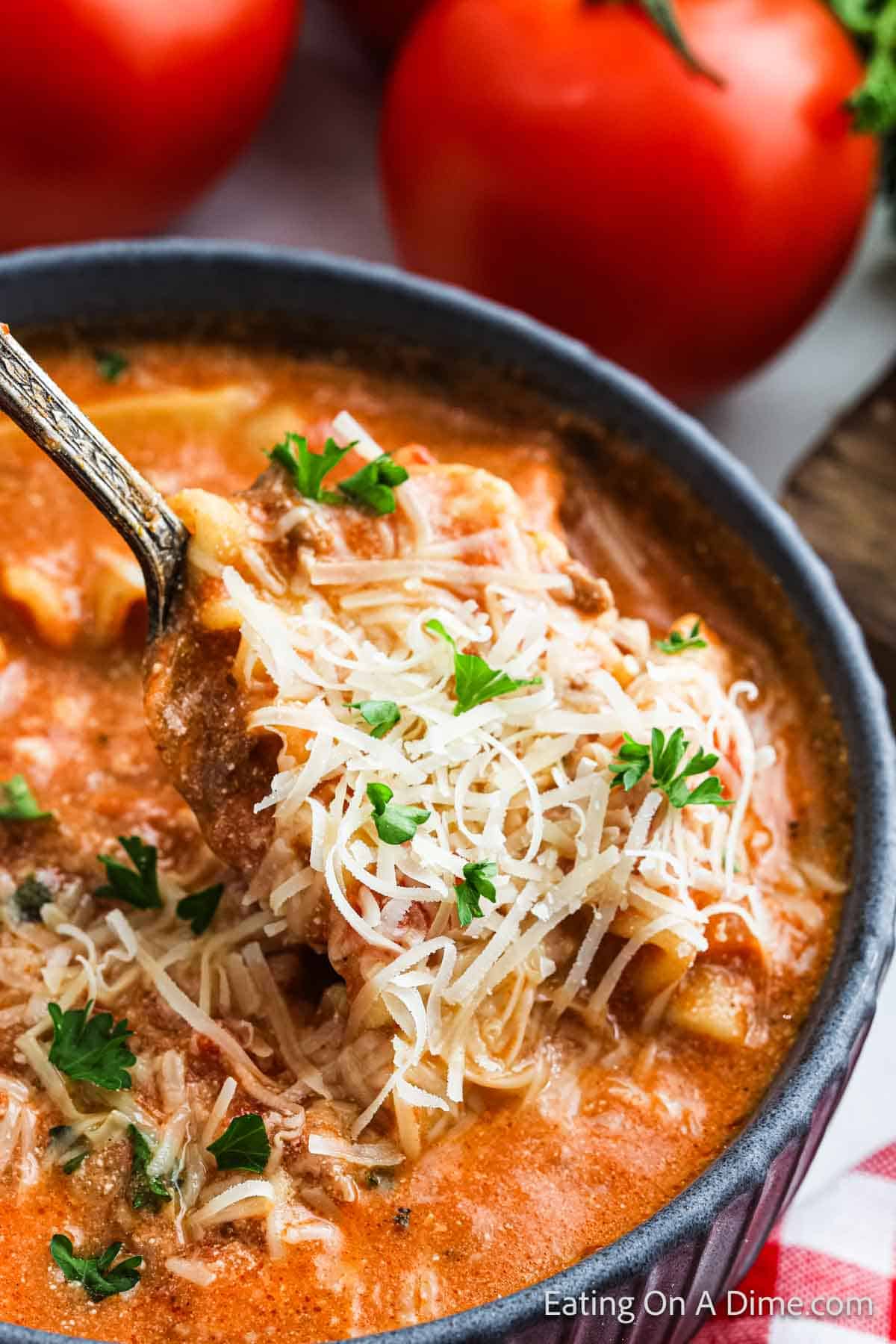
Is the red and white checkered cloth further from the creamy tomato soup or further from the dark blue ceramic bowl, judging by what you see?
the creamy tomato soup

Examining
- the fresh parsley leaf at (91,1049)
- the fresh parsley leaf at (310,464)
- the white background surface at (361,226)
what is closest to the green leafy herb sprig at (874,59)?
the white background surface at (361,226)

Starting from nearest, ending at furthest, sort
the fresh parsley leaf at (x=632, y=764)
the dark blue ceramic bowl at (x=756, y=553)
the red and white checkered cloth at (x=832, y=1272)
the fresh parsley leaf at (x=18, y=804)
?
the dark blue ceramic bowl at (x=756, y=553)
the fresh parsley leaf at (x=632, y=764)
the fresh parsley leaf at (x=18, y=804)
the red and white checkered cloth at (x=832, y=1272)

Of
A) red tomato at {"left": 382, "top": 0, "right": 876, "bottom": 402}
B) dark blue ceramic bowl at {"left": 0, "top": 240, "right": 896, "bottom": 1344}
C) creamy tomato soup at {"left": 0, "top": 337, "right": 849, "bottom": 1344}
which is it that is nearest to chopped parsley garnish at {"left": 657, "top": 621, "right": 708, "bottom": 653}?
creamy tomato soup at {"left": 0, "top": 337, "right": 849, "bottom": 1344}

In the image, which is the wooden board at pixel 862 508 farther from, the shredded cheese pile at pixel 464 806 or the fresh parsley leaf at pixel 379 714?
the fresh parsley leaf at pixel 379 714

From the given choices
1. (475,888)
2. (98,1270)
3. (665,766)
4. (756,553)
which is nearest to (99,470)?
(475,888)

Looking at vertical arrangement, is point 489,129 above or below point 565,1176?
above

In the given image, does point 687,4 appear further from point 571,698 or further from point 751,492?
point 571,698

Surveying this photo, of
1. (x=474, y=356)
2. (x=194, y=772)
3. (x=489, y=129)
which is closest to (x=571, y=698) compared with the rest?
(x=194, y=772)
